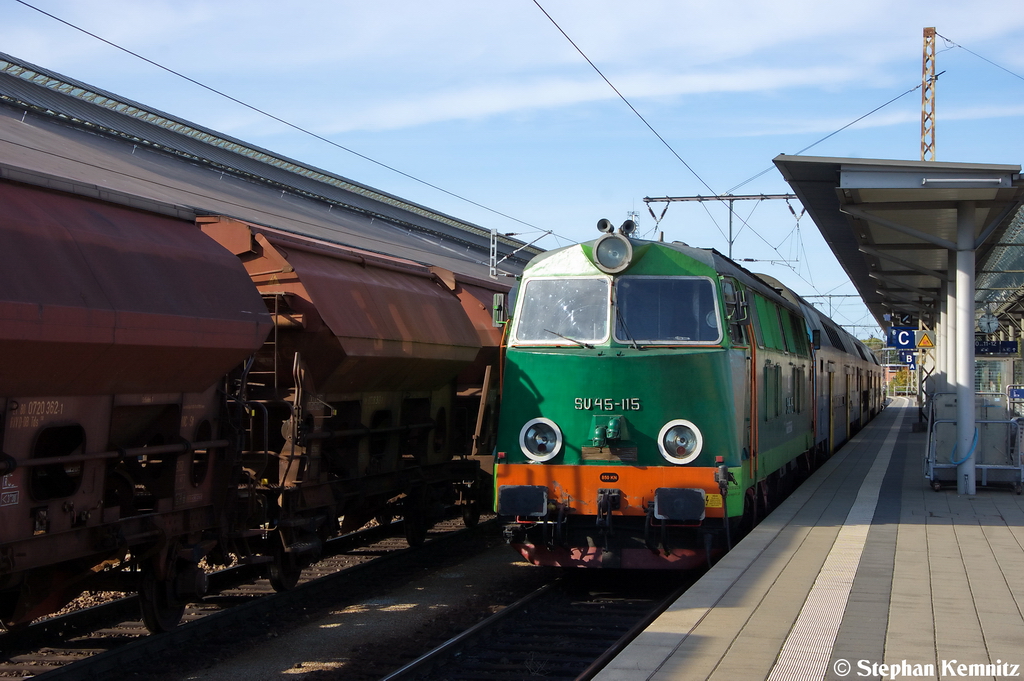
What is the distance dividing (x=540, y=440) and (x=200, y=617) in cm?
364

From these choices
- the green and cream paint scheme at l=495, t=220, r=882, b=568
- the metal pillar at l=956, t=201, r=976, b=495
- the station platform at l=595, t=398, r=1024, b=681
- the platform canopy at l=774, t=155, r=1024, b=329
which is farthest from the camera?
the metal pillar at l=956, t=201, r=976, b=495

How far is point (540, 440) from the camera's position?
9539mm

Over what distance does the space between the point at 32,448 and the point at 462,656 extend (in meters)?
3.60

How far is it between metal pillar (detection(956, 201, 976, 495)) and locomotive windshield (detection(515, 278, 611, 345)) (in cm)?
664

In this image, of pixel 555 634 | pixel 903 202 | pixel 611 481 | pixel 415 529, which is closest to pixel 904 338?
pixel 903 202

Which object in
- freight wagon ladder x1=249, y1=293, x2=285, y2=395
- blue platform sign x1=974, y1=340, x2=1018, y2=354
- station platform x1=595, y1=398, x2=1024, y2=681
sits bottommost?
station platform x1=595, y1=398, x2=1024, y2=681

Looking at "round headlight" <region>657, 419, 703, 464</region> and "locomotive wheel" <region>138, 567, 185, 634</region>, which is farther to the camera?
"round headlight" <region>657, 419, 703, 464</region>

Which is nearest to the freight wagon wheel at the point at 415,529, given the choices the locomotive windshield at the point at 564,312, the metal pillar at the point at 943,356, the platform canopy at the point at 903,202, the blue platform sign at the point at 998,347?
the locomotive windshield at the point at 564,312

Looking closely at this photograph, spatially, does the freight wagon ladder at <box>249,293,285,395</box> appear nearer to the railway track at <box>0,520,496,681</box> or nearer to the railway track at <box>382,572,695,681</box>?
the railway track at <box>0,520,496,681</box>

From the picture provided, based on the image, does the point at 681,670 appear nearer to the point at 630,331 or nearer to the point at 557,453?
the point at 557,453

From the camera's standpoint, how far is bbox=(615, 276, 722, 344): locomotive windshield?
9609mm

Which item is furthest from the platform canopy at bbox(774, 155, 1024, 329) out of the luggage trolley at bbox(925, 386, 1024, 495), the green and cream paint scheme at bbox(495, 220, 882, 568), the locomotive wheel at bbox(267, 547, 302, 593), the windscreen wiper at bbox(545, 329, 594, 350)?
the locomotive wheel at bbox(267, 547, 302, 593)

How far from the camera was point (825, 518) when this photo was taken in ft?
36.2

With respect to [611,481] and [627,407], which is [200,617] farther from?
[627,407]
